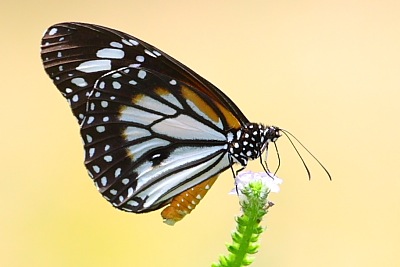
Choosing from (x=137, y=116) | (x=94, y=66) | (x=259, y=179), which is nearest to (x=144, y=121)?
(x=137, y=116)

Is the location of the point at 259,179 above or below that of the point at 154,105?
below

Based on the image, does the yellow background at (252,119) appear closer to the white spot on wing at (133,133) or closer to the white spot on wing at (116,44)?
the white spot on wing at (133,133)

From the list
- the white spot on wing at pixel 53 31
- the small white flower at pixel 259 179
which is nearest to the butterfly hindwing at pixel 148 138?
the white spot on wing at pixel 53 31

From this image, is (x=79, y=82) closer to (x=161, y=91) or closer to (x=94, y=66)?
(x=94, y=66)

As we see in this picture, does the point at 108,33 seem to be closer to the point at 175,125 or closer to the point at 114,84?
the point at 114,84

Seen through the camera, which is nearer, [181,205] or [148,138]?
[181,205]

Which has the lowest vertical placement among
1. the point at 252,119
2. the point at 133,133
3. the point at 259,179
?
the point at 259,179

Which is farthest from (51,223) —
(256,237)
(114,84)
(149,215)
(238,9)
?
(256,237)
